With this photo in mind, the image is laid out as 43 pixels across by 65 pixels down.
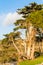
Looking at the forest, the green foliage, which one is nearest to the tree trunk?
the forest

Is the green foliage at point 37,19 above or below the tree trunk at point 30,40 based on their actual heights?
above

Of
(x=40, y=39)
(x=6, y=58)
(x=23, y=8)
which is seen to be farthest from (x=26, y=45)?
(x=6, y=58)

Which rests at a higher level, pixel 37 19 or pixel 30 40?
pixel 37 19

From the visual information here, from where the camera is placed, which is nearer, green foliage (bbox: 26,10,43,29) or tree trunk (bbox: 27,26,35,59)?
green foliage (bbox: 26,10,43,29)

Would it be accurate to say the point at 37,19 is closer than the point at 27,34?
Yes

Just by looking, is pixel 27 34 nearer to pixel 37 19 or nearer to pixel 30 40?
pixel 30 40

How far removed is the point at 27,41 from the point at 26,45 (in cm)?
94

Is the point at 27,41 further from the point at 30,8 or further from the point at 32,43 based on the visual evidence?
the point at 30,8

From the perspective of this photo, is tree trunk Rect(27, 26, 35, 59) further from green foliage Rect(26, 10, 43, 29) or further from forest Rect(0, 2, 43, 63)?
green foliage Rect(26, 10, 43, 29)

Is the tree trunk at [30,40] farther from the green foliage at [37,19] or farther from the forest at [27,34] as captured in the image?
the green foliage at [37,19]

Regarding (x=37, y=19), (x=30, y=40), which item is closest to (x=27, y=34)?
(x=30, y=40)

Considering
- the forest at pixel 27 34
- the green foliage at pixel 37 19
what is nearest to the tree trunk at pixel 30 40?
the forest at pixel 27 34

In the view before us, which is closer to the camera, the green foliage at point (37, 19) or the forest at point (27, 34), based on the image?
the green foliage at point (37, 19)

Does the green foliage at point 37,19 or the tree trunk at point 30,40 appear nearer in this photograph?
the green foliage at point 37,19
